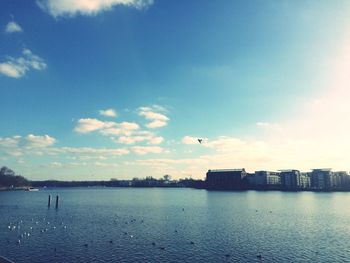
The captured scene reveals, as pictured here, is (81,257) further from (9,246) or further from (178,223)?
(178,223)

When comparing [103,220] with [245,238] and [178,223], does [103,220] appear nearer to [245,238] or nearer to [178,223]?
[178,223]

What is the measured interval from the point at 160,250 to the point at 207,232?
1953 cm

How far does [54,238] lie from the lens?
66.4m

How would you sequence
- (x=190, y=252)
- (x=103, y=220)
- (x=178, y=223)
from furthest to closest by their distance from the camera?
(x=103, y=220)
(x=178, y=223)
(x=190, y=252)

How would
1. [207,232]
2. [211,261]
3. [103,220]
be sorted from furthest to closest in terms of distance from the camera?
[103,220] < [207,232] < [211,261]

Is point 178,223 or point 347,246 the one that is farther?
point 178,223

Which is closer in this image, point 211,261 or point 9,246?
point 211,261

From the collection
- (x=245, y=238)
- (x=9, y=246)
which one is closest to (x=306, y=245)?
(x=245, y=238)

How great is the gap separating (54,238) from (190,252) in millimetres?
29584

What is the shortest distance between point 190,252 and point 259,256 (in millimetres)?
11057

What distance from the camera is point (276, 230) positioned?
7538 cm

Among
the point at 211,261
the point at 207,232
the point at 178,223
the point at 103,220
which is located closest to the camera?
the point at 211,261

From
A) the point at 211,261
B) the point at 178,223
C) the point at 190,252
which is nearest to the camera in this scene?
the point at 211,261

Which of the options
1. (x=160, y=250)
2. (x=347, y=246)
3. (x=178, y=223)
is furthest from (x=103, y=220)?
(x=347, y=246)
